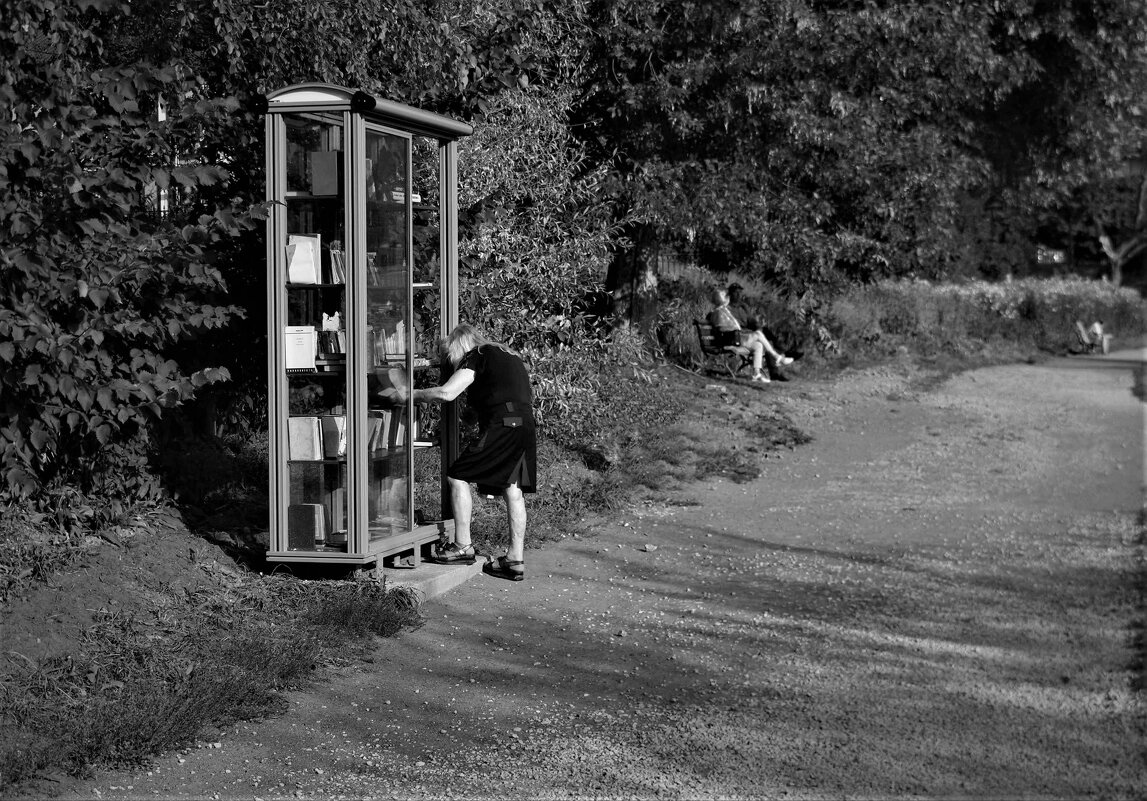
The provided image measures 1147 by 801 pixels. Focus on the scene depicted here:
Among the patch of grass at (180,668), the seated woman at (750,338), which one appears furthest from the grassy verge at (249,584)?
the seated woman at (750,338)

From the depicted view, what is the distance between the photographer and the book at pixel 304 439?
8.07m

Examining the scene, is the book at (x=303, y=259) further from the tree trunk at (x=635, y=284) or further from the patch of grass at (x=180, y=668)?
the tree trunk at (x=635, y=284)

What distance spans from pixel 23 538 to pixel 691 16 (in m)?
9.82

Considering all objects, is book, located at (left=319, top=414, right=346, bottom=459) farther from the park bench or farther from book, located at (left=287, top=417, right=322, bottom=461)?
the park bench

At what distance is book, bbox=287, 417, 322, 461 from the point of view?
8070 mm

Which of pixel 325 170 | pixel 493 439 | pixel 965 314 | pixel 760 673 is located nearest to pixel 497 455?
pixel 493 439

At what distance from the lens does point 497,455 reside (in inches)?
342

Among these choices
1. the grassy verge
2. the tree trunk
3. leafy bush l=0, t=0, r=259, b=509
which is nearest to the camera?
the grassy verge

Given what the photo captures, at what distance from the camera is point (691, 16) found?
1452cm

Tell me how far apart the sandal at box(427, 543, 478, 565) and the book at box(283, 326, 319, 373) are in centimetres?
157

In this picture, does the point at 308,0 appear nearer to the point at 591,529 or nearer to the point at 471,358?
the point at 471,358

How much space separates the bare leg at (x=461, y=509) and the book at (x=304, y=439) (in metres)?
1.04

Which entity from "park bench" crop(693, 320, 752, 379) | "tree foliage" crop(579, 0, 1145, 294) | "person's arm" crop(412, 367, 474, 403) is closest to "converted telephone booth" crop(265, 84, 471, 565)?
"person's arm" crop(412, 367, 474, 403)

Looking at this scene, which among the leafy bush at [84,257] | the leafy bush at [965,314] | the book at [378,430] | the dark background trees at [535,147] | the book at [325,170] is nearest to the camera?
the leafy bush at [84,257]
